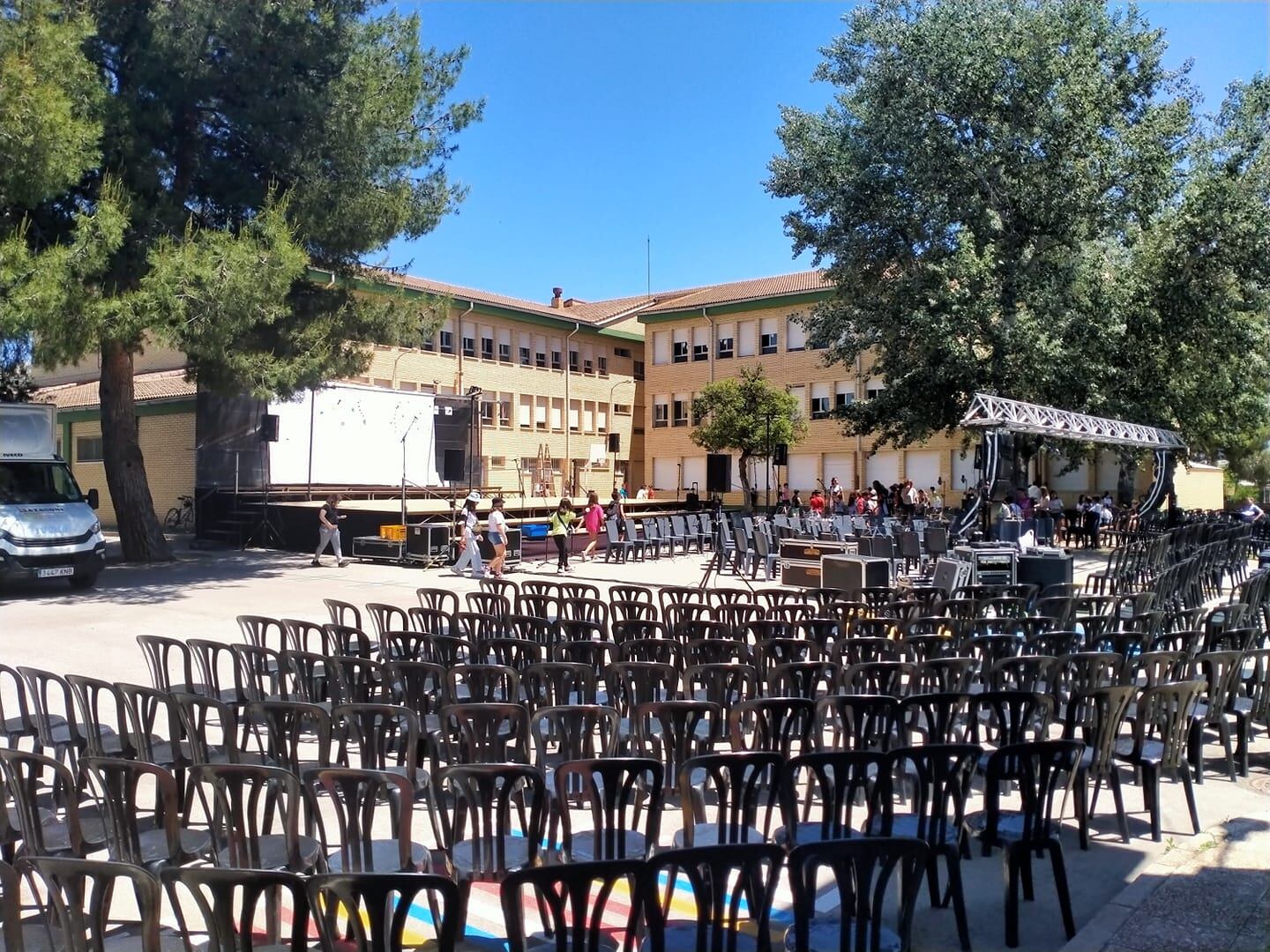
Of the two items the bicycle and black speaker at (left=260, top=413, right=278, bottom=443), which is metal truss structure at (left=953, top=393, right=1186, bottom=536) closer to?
black speaker at (left=260, top=413, right=278, bottom=443)

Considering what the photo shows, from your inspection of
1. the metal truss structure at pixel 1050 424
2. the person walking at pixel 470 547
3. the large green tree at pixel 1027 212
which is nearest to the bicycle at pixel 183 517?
the person walking at pixel 470 547

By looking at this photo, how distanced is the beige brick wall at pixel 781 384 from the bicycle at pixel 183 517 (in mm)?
20129

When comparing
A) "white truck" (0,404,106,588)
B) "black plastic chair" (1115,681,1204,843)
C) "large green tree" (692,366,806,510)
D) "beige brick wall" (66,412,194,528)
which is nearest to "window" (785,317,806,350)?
"large green tree" (692,366,806,510)

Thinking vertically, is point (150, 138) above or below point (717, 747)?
above

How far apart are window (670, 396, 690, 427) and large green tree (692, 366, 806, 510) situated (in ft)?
36.2

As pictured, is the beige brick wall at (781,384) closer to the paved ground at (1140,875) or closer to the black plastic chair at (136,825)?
the paved ground at (1140,875)

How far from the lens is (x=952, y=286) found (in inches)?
954

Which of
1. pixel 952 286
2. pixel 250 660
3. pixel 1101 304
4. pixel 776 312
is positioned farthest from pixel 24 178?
pixel 776 312

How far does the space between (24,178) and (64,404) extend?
2194 centimetres

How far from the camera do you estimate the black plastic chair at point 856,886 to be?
297cm

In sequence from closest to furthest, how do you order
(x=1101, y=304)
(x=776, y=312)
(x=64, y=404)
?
(x=1101, y=304) < (x=64, y=404) < (x=776, y=312)

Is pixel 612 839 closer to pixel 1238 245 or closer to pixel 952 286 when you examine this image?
pixel 952 286

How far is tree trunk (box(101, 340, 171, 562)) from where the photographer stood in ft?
64.6

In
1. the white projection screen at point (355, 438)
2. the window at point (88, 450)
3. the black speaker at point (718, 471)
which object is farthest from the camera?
the black speaker at point (718, 471)
